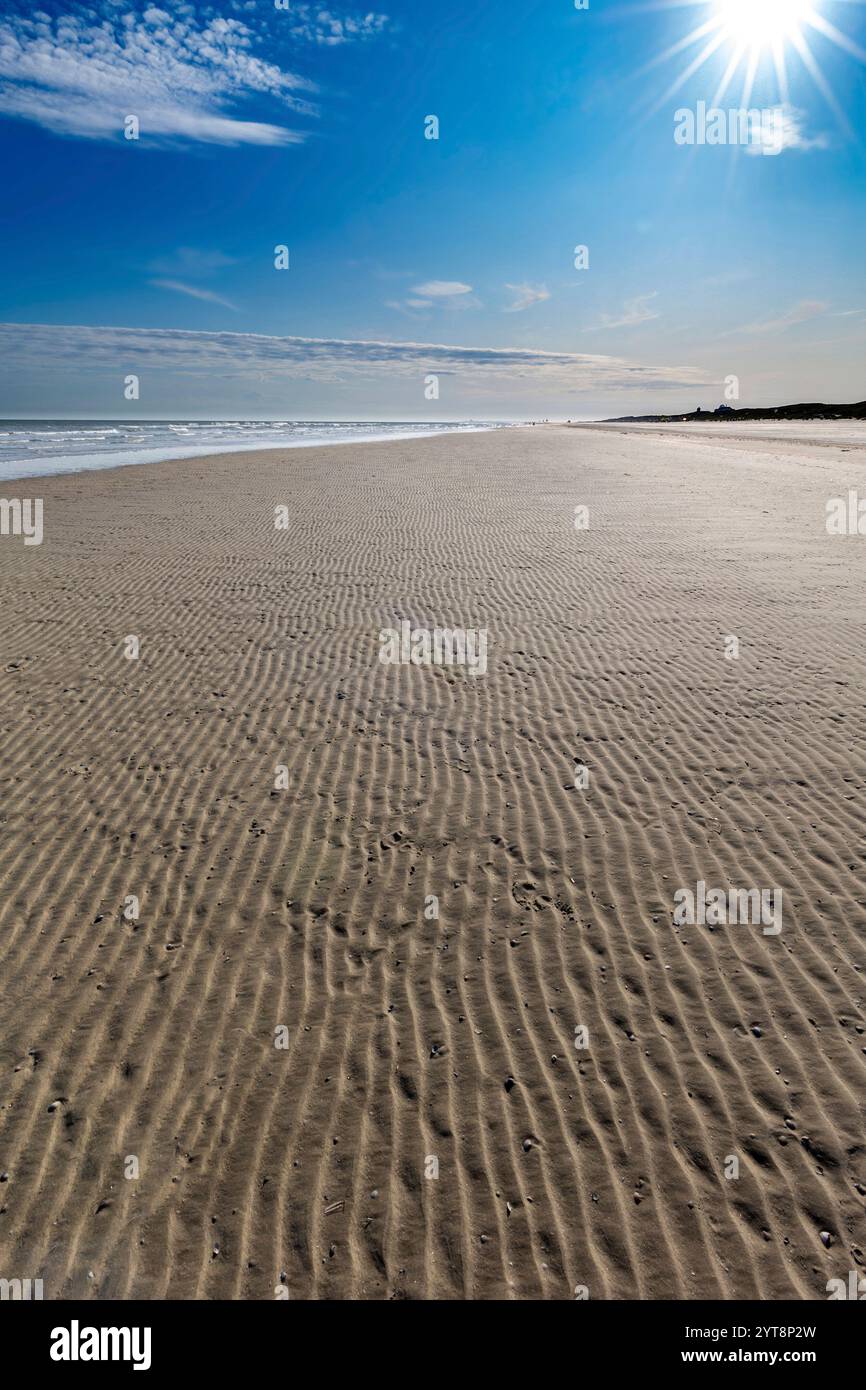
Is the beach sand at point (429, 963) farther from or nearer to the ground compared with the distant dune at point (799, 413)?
nearer to the ground

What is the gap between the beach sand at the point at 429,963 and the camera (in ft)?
11.7

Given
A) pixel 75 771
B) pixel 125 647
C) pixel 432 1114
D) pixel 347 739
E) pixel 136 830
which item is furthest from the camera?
pixel 125 647

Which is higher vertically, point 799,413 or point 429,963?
point 799,413

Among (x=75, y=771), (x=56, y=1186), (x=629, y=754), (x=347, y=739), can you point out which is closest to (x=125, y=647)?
(x=75, y=771)

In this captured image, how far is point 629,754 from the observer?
25.9 feet

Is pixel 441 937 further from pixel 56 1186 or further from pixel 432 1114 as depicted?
pixel 56 1186

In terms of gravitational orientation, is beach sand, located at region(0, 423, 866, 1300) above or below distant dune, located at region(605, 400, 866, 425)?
below

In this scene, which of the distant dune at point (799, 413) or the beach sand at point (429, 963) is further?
the distant dune at point (799, 413)

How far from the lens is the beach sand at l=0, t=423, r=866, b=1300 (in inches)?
140

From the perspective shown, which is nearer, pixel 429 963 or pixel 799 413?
pixel 429 963

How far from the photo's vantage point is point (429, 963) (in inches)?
201

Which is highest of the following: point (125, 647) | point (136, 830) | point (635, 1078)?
point (125, 647)

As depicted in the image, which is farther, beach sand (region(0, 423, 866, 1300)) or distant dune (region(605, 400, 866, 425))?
distant dune (region(605, 400, 866, 425))
